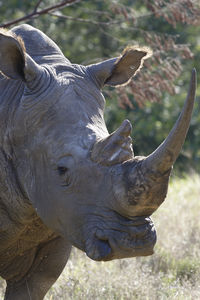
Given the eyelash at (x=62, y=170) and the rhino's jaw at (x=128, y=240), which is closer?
the rhino's jaw at (x=128, y=240)

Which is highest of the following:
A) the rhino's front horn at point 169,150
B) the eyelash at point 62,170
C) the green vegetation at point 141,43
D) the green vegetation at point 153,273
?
the rhino's front horn at point 169,150

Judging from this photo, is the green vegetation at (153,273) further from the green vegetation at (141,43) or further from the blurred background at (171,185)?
the green vegetation at (141,43)

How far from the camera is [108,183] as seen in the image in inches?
176

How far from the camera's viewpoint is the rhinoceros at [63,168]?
4344 mm

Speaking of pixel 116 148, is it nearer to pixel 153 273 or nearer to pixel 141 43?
pixel 153 273

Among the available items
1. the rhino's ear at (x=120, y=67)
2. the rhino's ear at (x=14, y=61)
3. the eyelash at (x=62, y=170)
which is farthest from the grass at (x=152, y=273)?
the rhino's ear at (x=14, y=61)

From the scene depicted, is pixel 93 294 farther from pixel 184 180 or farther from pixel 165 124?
pixel 165 124

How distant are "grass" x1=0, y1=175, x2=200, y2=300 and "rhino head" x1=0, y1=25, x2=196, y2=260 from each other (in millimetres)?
1443

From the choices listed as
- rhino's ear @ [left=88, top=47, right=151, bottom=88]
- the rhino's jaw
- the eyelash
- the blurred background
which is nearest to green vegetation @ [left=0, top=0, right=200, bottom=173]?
the blurred background

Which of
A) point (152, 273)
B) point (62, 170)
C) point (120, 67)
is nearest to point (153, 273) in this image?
point (152, 273)

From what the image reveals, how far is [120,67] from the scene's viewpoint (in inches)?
231

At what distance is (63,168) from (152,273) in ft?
8.41

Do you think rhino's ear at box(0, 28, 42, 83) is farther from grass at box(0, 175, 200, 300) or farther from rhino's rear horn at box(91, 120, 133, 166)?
grass at box(0, 175, 200, 300)

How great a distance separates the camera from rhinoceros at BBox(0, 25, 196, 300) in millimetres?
4344
